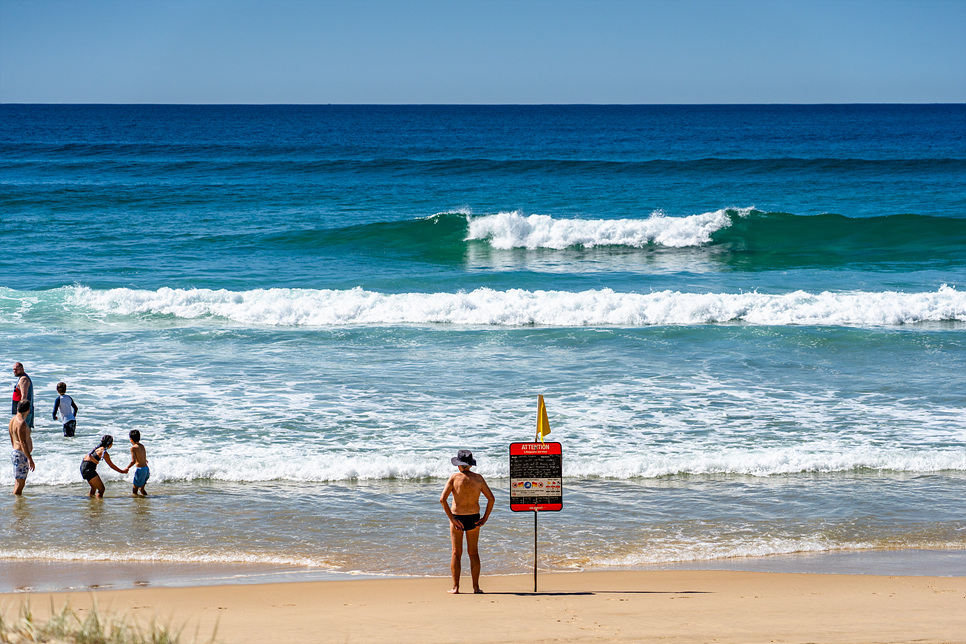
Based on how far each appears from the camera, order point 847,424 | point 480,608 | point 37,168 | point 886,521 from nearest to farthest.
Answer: point 480,608 → point 886,521 → point 847,424 → point 37,168

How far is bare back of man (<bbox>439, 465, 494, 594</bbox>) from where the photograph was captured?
26.1ft

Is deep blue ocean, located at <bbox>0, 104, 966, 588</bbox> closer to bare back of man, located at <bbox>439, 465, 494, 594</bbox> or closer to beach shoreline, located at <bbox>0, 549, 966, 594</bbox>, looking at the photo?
beach shoreline, located at <bbox>0, 549, 966, 594</bbox>

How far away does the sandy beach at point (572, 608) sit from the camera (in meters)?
6.80

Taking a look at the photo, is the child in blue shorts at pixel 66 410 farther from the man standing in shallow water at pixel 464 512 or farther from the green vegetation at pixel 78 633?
the green vegetation at pixel 78 633

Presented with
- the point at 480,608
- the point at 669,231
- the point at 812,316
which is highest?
the point at 669,231

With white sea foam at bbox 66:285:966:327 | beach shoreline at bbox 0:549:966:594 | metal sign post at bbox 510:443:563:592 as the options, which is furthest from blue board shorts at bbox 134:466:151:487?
white sea foam at bbox 66:285:966:327

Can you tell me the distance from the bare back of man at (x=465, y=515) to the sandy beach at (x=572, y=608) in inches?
10.1

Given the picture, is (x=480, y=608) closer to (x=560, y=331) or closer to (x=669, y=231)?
(x=560, y=331)

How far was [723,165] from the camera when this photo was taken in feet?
159

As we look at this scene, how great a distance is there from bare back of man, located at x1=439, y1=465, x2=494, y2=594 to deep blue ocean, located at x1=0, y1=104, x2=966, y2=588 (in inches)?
30.5

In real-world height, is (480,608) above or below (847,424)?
below

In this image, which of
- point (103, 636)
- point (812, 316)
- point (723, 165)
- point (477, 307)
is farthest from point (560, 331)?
point (723, 165)

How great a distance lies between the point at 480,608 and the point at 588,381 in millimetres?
8020

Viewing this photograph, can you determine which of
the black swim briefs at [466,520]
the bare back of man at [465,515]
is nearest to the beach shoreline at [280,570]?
the bare back of man at [465,515]
